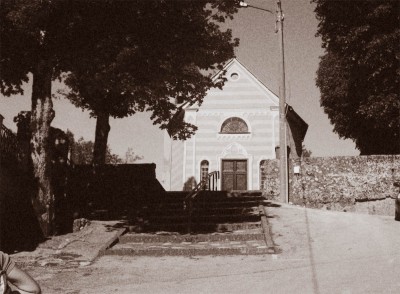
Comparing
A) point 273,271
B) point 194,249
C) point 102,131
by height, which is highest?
point 102,131

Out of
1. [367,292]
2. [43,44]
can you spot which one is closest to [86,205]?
[43,44]

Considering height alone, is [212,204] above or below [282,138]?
below

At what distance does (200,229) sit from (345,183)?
735cm

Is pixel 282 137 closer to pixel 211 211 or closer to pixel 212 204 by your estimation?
pixel 212 204

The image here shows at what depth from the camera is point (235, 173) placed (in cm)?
2634

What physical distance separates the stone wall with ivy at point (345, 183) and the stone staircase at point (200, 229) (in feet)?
6.68

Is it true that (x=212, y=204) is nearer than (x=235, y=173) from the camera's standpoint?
Yes

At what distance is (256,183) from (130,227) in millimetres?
14667

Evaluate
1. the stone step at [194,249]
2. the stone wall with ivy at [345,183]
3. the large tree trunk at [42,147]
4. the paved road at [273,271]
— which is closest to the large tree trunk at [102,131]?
the stone wall with ivy at [345,183]

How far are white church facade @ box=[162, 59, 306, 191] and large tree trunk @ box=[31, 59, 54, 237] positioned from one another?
48.2ft

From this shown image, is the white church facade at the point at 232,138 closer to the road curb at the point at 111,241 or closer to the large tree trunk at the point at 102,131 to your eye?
the large tree trunk at the point at 102,131

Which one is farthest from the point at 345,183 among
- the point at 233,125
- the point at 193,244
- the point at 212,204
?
the point at 233,125

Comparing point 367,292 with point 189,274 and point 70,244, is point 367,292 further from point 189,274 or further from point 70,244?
point 70,244

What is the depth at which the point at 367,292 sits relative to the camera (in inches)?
239
